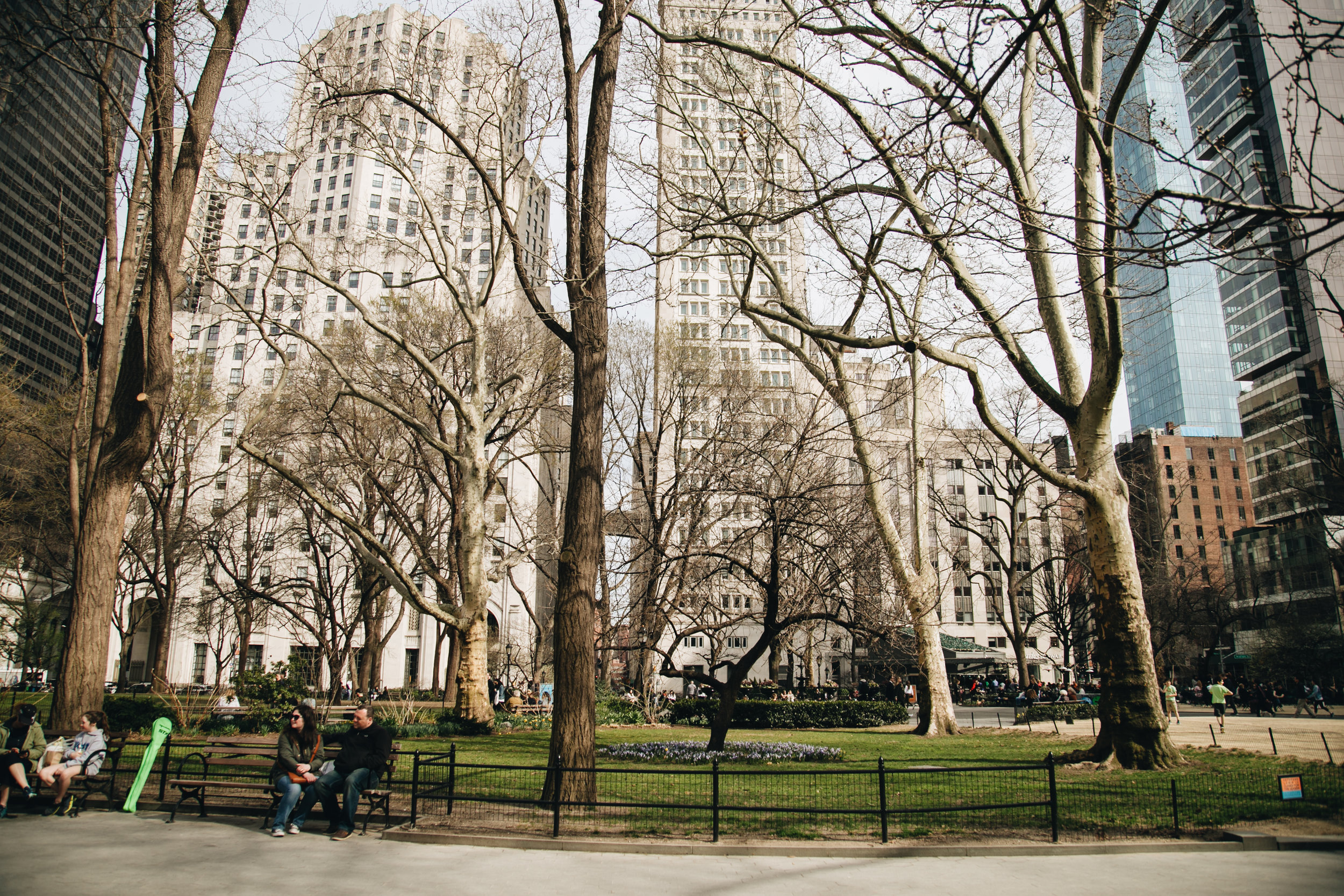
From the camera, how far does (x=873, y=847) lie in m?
7.62

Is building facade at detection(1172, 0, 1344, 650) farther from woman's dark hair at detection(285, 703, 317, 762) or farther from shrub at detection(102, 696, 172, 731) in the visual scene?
shrub at detection(102, 696, 172, 731)

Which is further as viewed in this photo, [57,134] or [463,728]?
[463,728]

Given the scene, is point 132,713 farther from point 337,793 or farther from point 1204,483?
point 1204,483

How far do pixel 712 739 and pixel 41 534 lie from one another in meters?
30.4

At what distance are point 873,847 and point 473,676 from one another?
14.3 m

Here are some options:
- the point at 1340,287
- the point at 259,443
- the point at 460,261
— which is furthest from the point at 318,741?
the point at 1340,287

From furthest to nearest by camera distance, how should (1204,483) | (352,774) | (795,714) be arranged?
1. (1204,483)
2. (795,714)
3. (352,774)

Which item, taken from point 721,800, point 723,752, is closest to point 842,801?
point 721,800

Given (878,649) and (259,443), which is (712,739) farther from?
(878,649)

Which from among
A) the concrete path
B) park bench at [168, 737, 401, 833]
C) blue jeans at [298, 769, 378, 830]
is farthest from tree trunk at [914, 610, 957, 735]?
blue jeans at [298, 769, 378, 830]

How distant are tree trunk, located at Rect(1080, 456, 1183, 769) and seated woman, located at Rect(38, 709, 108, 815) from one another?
14204mm

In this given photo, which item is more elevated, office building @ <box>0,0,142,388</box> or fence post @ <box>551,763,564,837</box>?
office building @ <box>0,0,142,388</box>

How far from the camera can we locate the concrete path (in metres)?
6.08

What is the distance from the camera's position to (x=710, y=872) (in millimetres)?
6828
